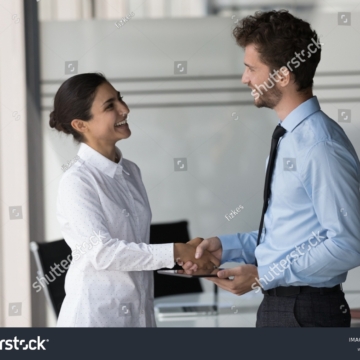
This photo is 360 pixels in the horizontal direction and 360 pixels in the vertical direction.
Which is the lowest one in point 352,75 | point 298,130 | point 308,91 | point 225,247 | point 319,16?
point 225,247

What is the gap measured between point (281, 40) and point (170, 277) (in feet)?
6.38

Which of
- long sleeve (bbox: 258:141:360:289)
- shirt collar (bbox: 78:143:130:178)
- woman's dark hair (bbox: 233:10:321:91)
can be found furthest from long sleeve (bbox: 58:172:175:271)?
woman's dark hair (bbox: 233:10:321:91)

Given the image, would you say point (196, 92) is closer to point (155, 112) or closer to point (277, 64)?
point (155, 112)

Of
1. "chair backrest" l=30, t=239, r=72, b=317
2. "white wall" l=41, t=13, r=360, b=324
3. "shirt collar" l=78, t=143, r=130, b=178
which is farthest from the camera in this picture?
"white wall" l=41, t=13, r=360, b=324

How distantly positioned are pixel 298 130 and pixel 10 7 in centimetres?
327

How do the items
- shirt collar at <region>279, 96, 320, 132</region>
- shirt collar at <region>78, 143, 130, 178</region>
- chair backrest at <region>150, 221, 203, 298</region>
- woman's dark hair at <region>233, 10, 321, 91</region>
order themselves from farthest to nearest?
chair backrest at <region>150, 221, 203, 298</region>
shirt collar at <region>78, 143, 130, 178</region>
woman's dark hair at <region>233, 10, 321, 91</region>
shirt collar at <region>279, 96, 320, 132</region>

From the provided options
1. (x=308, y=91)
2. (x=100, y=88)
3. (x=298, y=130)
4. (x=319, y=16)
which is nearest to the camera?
(x=298, y=130)

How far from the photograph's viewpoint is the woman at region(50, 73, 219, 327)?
7.21ft

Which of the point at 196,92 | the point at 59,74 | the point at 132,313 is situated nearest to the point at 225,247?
the point at 132,313

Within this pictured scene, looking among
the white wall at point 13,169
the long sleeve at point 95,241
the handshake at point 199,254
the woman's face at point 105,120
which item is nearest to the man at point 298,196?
the handshake at point 199,254

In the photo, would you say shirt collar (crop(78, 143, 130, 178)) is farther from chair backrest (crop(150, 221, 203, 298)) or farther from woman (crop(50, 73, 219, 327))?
chair backrest (crop(150, 221, 203, 298))

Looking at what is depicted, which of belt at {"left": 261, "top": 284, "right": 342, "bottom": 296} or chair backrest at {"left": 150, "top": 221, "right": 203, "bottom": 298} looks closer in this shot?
belt at {"left": 261, "top": 284, "right": 342, "bottom": 296}

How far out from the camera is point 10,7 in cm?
470

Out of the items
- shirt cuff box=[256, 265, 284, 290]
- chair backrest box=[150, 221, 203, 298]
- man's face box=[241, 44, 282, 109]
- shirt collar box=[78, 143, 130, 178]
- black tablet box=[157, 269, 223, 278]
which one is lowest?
chair backrest box=[150, 221, 203, 298]
